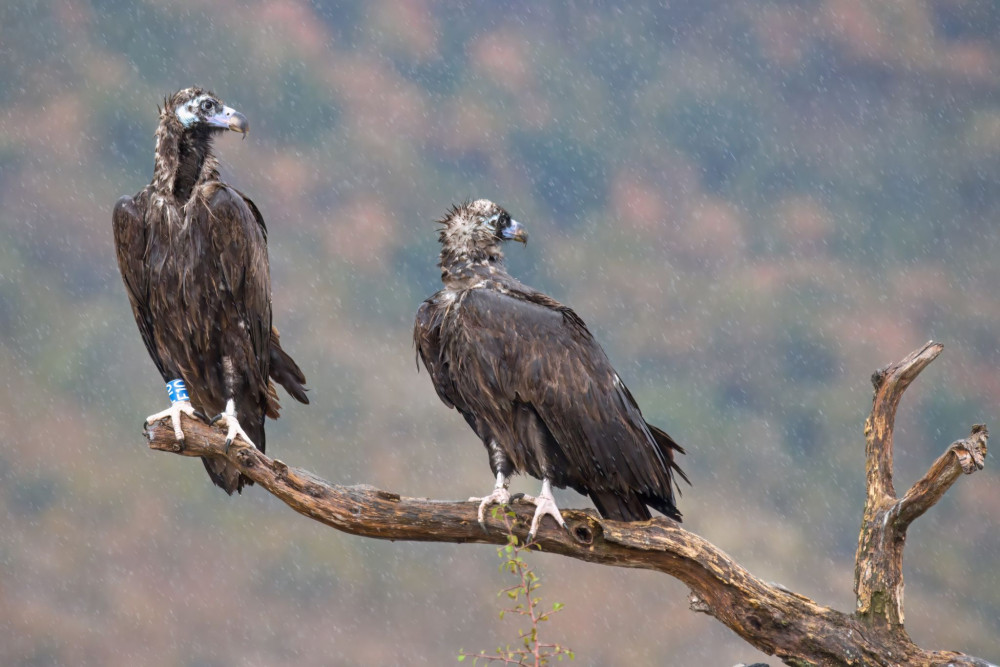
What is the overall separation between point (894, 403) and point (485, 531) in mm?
2068

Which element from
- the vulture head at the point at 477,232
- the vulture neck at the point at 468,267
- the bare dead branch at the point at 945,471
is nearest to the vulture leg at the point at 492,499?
the vulture neck at the point at 468,267

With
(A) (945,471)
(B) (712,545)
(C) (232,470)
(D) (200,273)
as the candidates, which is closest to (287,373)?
(C) (232,470)

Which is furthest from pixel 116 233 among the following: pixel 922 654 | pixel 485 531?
pixel 922 654

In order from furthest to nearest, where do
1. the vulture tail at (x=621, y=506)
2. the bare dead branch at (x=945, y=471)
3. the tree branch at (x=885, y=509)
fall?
the vulture tail at (x=621, y=506) < the tree branch at (x=885, y=509) < the bare dead branch at (x=945, y=471)

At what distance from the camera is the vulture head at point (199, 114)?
558 centimetres

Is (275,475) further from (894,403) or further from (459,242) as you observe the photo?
(894,403)

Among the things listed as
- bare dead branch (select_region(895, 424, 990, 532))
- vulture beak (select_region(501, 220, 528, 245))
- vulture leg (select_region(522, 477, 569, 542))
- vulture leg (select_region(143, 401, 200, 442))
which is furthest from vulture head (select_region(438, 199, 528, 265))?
bare dead branch (select_region(895, 424, 990, 532))

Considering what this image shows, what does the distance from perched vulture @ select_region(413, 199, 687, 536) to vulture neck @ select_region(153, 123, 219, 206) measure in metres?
1.33

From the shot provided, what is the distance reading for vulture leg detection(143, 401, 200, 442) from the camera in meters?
5.23

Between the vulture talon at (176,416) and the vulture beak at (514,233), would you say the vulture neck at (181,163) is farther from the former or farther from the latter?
the vulture beak at (514,233)

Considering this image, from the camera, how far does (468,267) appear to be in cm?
550

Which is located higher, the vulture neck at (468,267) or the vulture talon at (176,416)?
the vulture neck at (468,267)

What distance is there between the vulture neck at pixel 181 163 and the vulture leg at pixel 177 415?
1.01m

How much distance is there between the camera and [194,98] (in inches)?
221
